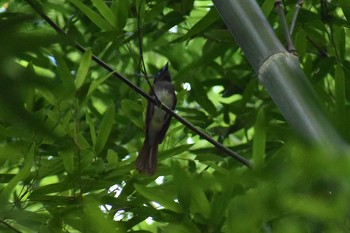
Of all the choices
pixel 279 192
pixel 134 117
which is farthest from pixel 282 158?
pixel 134 117

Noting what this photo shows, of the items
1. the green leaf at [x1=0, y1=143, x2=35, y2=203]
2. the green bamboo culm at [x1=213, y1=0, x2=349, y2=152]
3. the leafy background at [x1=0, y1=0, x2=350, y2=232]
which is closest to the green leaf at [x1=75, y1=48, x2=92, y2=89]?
the leafy background at [x1=0, y1=0, x2=350, y2=232]

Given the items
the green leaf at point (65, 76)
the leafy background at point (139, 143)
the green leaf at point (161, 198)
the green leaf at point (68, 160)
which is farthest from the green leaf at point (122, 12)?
the green leaf at point (161, 198)

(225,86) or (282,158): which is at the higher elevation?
(282,158)

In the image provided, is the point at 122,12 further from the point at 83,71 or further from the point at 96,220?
the point at 96,220

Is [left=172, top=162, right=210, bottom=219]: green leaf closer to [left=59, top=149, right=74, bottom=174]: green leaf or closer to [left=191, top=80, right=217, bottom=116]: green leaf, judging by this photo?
[left=59, top=149, right=74, bottom=174]: green leaf

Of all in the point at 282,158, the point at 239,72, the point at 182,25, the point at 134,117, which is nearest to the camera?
the point at 282,158

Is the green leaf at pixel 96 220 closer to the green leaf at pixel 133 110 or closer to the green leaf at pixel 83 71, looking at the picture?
the green leaf at pixel 83 71

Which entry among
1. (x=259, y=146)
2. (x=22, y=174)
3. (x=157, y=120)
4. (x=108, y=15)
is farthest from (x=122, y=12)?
(x=157, y=120)

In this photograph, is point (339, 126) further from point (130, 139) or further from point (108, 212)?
point (130, 139)
